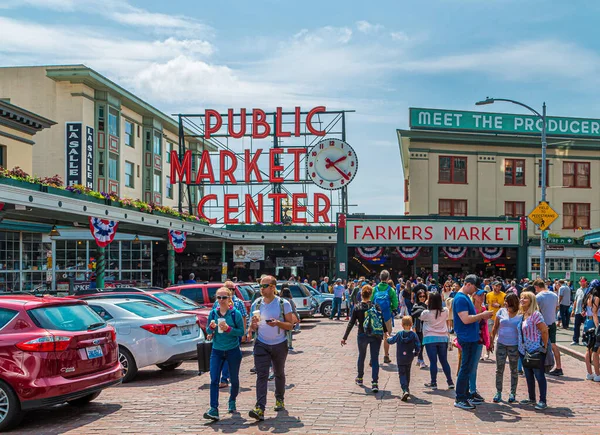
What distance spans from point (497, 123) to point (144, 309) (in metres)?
36.8

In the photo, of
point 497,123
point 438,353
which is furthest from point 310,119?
point 438,353

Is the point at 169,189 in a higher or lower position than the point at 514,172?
lower

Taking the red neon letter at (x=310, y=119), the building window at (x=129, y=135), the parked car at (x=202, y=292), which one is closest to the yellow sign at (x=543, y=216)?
the parked car at (x=202, y=292)

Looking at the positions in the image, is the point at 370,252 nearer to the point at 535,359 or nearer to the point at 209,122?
the point at 209,122

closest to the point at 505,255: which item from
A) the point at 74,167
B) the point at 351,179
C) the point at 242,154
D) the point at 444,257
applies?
the point at 444,257

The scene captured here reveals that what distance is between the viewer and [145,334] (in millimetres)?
12305

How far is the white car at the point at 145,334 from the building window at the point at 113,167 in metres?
34.7

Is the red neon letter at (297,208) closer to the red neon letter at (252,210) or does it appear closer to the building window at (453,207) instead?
the red neon letter at (252,210)

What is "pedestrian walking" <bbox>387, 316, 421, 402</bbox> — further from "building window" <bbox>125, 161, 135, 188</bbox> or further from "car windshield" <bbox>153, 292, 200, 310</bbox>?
"building window" <bbox>125, 161, 135, 188</bbox>

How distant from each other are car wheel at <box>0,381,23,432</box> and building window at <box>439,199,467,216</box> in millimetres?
38182

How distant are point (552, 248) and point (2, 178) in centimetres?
3113

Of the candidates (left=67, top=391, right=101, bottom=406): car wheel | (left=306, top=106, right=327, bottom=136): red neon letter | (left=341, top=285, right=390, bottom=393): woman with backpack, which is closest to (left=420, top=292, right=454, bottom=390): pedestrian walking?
(left=341, top=285, right=390, bottom=393): woman with backpack

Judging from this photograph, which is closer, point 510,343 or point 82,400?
point 82,400

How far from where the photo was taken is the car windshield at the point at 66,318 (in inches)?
355
